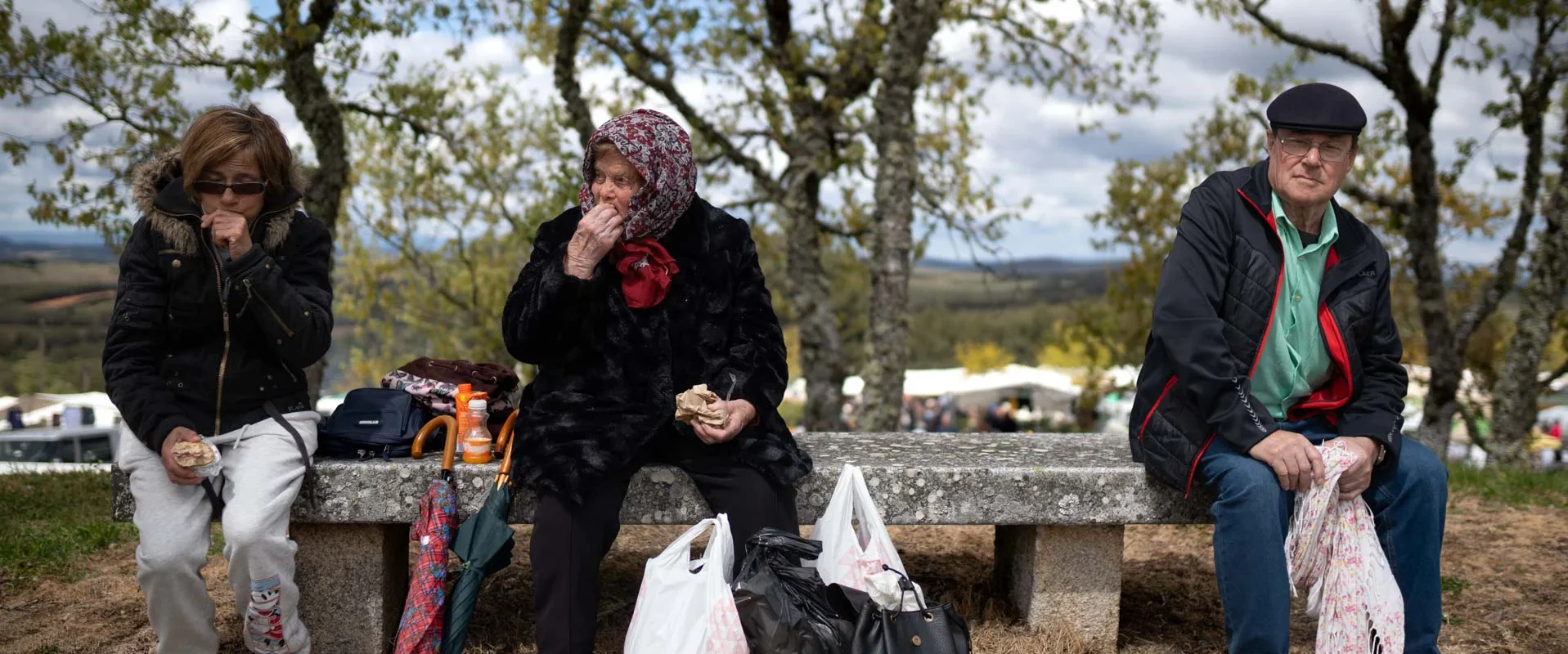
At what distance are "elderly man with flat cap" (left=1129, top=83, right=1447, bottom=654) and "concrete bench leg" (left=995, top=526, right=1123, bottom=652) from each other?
Answer: 0.33 m

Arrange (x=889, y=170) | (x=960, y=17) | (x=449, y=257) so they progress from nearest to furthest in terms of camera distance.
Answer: (x=889, y=170), (x=960, y=17), (x=449, y=257)

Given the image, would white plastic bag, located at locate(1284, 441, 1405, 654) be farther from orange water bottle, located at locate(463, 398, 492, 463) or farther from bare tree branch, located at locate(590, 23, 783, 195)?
bare tree branch, located at locate(590, 23, 783, 195)

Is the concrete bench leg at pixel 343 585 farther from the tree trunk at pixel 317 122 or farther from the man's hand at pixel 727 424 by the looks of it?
the tree trunk at pixel 317 122

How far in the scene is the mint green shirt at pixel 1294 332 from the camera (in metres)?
3.17

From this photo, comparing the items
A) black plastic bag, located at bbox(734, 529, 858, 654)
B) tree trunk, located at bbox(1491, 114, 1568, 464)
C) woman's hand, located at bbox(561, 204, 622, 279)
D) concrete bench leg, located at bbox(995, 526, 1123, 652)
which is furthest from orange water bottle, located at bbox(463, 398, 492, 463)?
tree trunk, located at bbox(1491, 114, 1568, 464)

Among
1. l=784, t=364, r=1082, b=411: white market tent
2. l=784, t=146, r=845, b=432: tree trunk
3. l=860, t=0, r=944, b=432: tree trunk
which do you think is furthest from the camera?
l=784, t=364, r=1082, b=411: white market tent

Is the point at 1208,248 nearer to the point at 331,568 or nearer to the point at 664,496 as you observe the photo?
the point at 664,496

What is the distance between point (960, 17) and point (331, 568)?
925cm

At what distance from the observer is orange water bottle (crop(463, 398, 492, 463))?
130 inches

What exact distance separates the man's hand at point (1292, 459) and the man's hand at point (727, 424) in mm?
1426

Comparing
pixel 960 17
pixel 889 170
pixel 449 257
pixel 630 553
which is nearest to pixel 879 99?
pixel 889 170

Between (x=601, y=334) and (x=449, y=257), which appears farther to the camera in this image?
(x=449, y=257)

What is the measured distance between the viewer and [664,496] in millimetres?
3250

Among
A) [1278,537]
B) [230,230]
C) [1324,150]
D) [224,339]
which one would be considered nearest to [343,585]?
[224,339]
